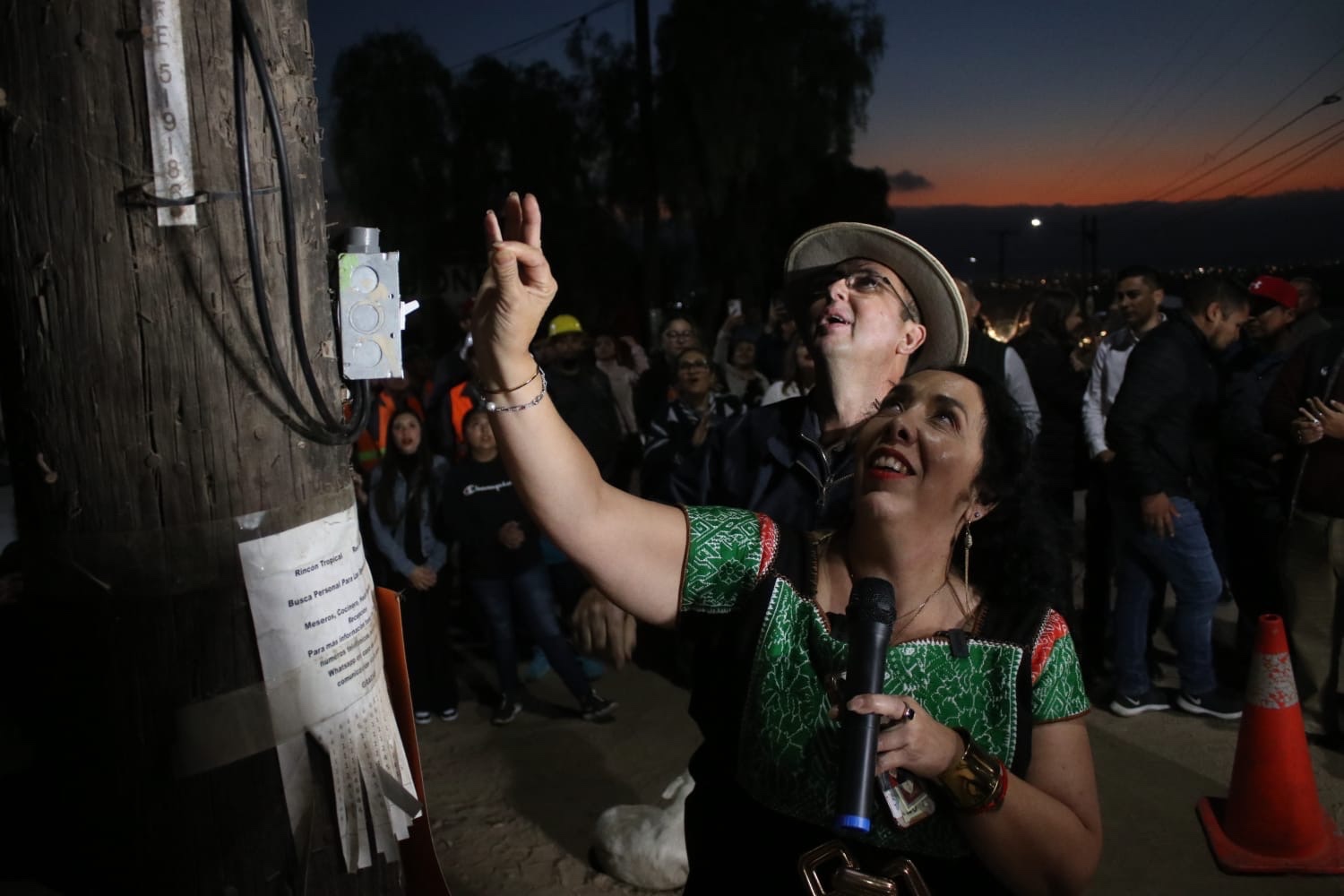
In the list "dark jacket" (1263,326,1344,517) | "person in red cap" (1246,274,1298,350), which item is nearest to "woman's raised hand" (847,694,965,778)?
"dark jacket" (1263,326,1344,517)

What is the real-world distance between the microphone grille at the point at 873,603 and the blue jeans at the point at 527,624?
13.6ft

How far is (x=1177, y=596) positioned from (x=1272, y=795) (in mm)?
1471

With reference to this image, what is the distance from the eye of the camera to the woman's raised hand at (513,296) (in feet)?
5.65

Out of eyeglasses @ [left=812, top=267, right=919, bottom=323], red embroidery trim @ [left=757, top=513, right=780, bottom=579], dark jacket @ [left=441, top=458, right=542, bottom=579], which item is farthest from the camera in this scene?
dark jacket @ [left=441, top=458, right=542, bottom=579]

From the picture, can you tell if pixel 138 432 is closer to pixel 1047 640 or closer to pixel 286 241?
pixel 286 241

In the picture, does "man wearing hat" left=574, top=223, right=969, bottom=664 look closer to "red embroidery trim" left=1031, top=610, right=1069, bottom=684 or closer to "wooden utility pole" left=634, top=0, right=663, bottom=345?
"red embroidery trim" left=1031, top=610, right=1069, bottom=684

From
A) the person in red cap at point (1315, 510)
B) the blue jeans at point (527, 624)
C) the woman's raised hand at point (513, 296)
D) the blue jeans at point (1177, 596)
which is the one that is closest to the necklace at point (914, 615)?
the woman's raised hand at point (513, 296)

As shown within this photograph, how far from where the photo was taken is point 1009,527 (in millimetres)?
2117

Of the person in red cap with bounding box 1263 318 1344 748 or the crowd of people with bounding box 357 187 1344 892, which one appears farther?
the person in red cap with bounding box 1263 318 1344 748

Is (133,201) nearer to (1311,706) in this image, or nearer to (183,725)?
(183,725)

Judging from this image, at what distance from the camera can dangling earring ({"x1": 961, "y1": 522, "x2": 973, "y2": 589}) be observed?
2.10 metres

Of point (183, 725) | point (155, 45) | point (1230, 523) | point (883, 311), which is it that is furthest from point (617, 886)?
point (1230, 523)

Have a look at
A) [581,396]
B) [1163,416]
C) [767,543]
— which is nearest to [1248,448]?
[1163,416]

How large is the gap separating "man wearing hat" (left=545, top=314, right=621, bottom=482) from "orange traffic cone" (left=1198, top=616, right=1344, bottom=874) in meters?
4.19
